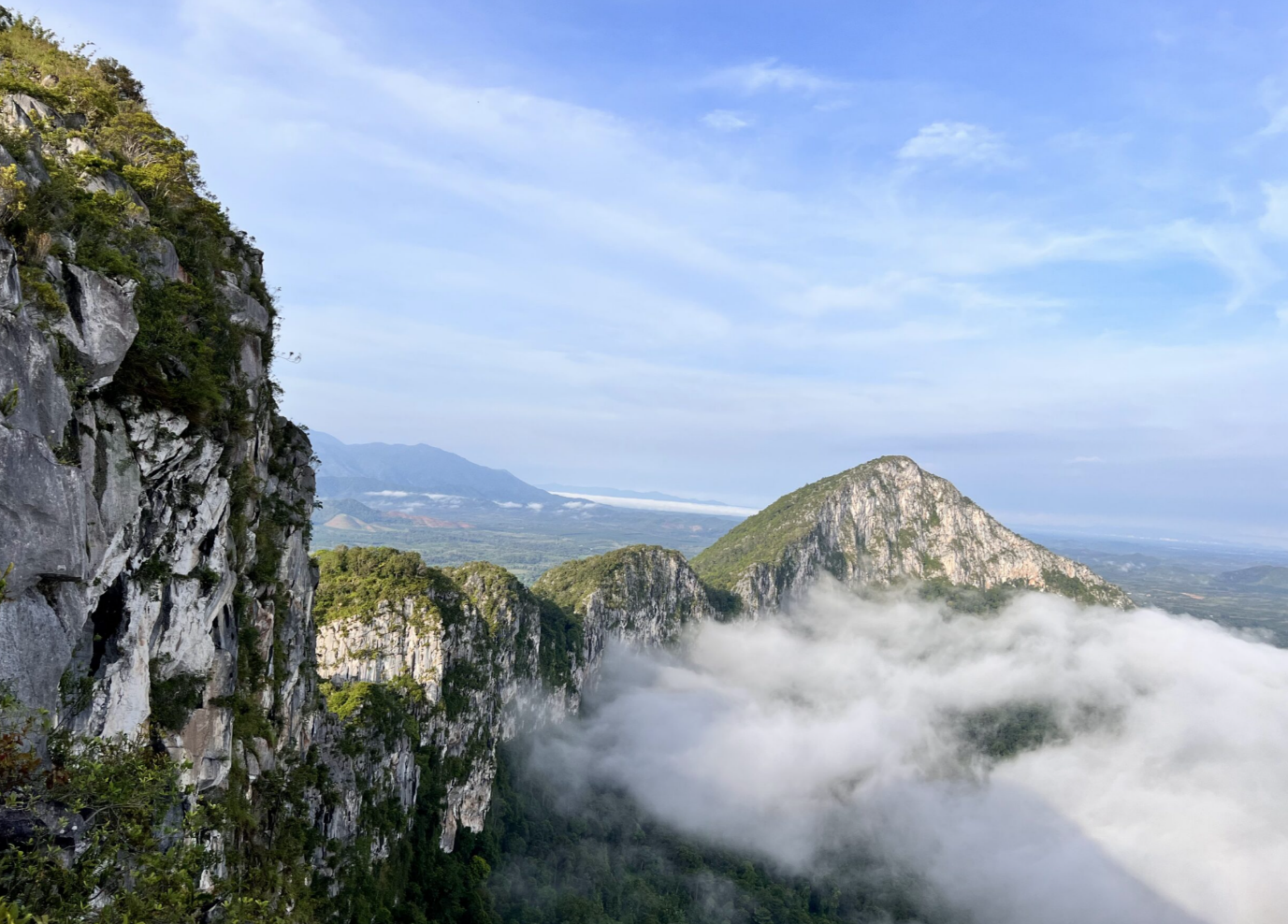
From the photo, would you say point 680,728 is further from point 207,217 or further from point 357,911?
point 207,217

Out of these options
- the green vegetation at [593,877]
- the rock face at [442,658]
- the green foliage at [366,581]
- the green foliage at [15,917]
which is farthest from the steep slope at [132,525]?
the green foliage at [366,581]

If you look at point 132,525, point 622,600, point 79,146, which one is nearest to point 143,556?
point 132,525

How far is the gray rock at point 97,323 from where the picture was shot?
15.9 meters

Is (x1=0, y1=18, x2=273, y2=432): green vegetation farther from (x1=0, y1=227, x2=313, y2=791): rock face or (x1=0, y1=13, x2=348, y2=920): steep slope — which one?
(x1=0, y1=227, x2=313, y2=791): rock face

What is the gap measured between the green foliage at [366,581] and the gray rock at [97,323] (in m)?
63.1

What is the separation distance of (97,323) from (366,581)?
67708mm

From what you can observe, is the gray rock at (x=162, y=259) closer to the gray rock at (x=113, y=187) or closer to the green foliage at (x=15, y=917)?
the gray rock at (x=113, y=187)

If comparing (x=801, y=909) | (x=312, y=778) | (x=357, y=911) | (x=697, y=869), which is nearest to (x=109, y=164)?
(x=312, y=778)

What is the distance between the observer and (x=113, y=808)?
12.6 m

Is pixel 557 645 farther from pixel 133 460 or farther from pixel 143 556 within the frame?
pixel 133 460

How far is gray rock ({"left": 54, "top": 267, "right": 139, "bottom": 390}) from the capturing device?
15.9m

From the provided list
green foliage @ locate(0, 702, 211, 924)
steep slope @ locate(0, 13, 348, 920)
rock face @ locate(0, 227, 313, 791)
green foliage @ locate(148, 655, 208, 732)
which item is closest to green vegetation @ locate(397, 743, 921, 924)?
steep slope @ locate(0, 13, 348, 920)

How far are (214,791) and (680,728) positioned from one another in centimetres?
14857

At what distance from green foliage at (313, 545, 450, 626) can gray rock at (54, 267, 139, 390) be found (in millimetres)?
63088
